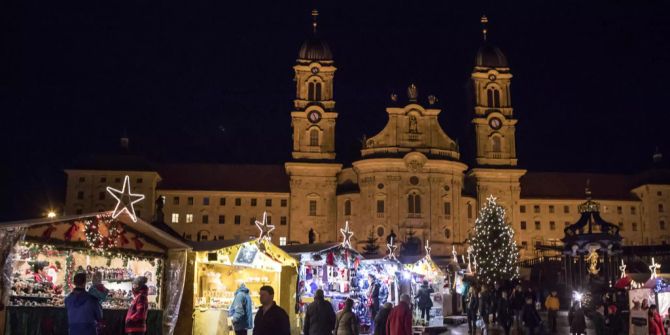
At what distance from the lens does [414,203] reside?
6284 cm

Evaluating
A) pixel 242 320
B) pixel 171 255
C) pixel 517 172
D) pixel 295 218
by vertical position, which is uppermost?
pixel 517 172

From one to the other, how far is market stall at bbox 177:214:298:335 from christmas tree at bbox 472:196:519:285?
33.5m

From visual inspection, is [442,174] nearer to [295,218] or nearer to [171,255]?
[295,218]

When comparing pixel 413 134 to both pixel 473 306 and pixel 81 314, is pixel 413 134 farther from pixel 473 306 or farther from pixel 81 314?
pixel 81 314

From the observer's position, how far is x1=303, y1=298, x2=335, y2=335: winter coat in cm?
1164

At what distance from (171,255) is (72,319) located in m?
7.85

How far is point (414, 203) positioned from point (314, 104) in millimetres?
13030

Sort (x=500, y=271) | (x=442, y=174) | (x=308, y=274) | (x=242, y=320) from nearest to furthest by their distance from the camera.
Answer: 1. (x=242, y=320)
2. (x=308, y=274)
3. (x=500, y=271)
4. (x=442, y=174)

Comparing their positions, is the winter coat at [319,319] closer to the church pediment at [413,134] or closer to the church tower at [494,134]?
the church pediment at [413,134]

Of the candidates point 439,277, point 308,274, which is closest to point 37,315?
point 308,274

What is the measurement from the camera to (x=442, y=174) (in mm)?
63312

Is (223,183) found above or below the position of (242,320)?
above

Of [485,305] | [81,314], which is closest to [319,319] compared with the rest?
[81,314]

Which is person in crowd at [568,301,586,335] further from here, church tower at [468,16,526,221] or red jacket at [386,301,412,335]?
church tower at [468,16,526,221]
